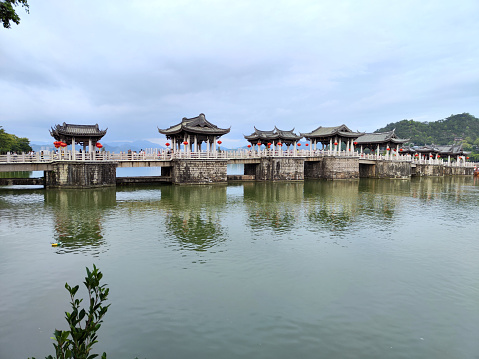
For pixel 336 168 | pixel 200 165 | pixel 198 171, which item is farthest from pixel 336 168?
pixel 198 171

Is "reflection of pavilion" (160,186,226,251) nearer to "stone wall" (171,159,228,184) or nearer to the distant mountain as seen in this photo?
"stone wall" (171,159,228,184)

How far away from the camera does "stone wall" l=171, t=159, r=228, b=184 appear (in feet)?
98.4

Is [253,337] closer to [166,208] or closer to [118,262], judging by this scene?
[118,262]

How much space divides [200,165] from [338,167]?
58.3ft

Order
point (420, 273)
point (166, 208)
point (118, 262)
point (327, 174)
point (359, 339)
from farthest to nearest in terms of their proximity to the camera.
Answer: point (327, 174)
point (166, 208)
point (118, 262)
point (420, 273)
point (359, 339)

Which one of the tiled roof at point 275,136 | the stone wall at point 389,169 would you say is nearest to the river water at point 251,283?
the tiled roof at point 275,136

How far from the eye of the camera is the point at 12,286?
24.8 ft

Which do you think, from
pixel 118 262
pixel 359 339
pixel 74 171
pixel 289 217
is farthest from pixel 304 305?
pixel 74 171

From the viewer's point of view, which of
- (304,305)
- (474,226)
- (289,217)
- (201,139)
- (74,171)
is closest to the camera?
(304,305)

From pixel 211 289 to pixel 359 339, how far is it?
338cm

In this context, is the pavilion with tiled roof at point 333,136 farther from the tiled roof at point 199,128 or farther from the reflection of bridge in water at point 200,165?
the tiled roof at point 199,128

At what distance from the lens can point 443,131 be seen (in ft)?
340

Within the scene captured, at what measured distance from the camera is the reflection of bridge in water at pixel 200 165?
2611 centimetres

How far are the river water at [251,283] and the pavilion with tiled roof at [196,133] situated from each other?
16113 millimetres
